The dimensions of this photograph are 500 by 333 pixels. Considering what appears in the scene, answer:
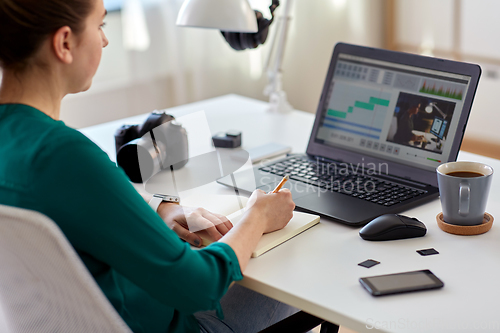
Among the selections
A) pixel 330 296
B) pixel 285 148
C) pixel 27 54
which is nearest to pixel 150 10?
pixel 285 148

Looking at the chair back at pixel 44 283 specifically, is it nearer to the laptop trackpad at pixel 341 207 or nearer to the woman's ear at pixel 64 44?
the woman's ear at pixel 64 44

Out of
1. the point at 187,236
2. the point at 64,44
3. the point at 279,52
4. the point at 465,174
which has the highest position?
the point at 64,44

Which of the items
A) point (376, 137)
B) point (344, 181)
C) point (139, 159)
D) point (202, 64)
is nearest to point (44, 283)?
point (139, 159)

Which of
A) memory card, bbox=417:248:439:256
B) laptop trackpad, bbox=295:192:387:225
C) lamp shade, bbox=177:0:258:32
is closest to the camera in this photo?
memory card, bbox=417:248:439:256

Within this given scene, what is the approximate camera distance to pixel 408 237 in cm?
88

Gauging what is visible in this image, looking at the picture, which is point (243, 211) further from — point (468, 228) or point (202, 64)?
point (202, 64)

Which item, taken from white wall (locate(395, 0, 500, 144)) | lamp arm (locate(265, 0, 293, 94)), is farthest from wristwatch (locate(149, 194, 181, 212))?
white wall (locate(395, 0, 500, 144))

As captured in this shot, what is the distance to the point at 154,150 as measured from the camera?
1.11 meters

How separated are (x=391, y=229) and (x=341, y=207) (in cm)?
14

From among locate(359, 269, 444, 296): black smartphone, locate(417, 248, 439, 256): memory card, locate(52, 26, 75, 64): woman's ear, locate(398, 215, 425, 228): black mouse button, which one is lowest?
locate(417, 248, 439, 256): memory card

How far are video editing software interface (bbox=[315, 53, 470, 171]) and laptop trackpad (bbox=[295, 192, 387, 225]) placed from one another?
209 mm

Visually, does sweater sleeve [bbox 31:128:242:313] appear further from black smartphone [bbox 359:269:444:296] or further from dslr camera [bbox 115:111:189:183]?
dslr camera [bbox 115:111:189:183]

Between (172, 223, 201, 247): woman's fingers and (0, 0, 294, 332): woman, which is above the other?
(0, 0, 294, 332): woman

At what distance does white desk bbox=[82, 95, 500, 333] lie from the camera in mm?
659
